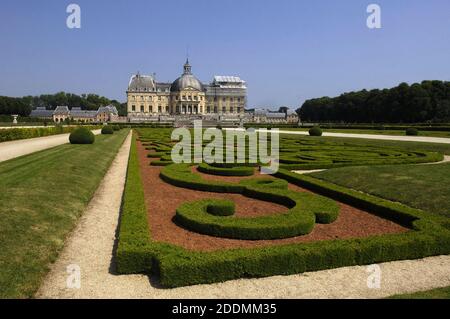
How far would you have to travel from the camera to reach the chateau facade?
96.2m

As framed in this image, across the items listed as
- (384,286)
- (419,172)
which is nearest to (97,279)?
(384,286)

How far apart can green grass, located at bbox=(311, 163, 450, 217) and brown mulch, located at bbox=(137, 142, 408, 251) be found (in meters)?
1.40

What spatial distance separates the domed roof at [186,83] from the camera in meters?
97.4

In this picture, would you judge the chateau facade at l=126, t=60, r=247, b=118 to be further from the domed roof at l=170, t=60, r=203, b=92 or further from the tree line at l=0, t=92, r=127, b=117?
the tree line at l=0, t=92, r=127, b=117

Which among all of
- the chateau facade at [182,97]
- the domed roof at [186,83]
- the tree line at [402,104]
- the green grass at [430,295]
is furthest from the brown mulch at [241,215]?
the domed roof at [186,83]

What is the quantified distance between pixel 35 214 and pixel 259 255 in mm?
4011

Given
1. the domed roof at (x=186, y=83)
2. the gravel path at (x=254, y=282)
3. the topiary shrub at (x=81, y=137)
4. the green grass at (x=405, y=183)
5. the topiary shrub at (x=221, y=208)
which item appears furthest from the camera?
the domed roof at (x=186, y=83)

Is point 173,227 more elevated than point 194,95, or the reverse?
point 194,95

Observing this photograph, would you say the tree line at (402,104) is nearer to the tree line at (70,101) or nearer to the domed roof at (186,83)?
the domed roof at (186,83)

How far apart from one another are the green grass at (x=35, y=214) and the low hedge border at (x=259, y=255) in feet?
3.37

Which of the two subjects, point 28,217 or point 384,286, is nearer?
point 384,286

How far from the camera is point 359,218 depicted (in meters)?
6.83
